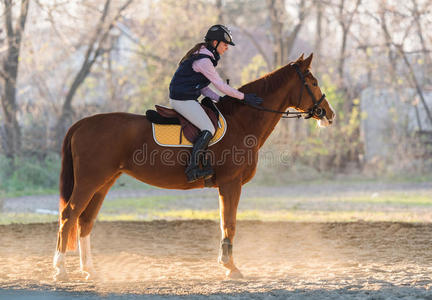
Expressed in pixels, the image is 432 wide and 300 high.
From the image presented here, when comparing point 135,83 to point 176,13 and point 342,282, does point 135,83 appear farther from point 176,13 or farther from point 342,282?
point 342,282

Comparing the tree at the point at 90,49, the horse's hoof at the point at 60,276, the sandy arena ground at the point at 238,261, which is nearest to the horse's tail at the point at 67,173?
the horse's hoof at the point at 60,276

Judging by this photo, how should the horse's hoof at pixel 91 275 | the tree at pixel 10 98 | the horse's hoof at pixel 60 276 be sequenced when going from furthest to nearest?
the tree at pixel 10 98, the horse's hoof at pixel 91 275, the horse's hoof at pixel 60 276

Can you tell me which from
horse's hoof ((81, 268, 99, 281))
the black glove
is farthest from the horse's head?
horse's hoof ((81, 268, 99, 281))

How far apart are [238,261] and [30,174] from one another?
13.5 m

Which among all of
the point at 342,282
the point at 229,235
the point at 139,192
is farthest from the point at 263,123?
the point at 139,192

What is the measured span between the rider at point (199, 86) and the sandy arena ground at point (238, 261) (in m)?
1.42

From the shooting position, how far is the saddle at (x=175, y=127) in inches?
273

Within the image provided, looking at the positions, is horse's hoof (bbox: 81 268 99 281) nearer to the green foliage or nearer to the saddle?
the saddle

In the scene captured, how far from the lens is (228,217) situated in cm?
700

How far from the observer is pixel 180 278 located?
22.9ft

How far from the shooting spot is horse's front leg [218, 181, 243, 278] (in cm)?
696

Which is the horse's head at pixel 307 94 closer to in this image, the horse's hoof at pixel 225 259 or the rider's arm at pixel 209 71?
the rider's arm at pixel 209 71

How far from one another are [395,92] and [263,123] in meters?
17.6

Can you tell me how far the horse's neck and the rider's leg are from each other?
557 mm
